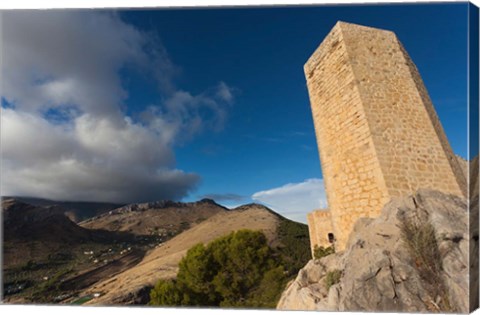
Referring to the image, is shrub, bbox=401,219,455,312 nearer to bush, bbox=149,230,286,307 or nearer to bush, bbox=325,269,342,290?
bush, bbox=325,269,342,290

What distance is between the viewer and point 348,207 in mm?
6773

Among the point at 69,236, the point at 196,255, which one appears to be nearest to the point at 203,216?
the point at 69,236

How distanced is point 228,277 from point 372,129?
32.2ft

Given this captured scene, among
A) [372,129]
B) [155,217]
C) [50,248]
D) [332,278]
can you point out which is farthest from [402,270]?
[155,217]

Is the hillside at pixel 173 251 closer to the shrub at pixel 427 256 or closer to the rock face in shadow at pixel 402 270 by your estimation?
the rock face in shadow at pixel 402 270

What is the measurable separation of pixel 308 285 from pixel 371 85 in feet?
15.1

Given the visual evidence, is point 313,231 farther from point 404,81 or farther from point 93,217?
point 93,217

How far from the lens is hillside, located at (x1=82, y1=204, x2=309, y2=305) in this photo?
60.7 feet

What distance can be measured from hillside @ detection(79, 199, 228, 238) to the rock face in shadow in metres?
46.4

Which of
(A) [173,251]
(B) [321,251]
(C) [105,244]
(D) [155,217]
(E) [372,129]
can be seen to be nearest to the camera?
(E) [372,129]

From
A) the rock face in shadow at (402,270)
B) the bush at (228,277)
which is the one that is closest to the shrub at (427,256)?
the rock face in shadow at (402,270)

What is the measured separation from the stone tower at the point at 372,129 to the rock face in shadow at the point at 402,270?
0.83m

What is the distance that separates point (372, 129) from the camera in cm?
630

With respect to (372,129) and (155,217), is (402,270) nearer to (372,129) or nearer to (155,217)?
(372,129)
